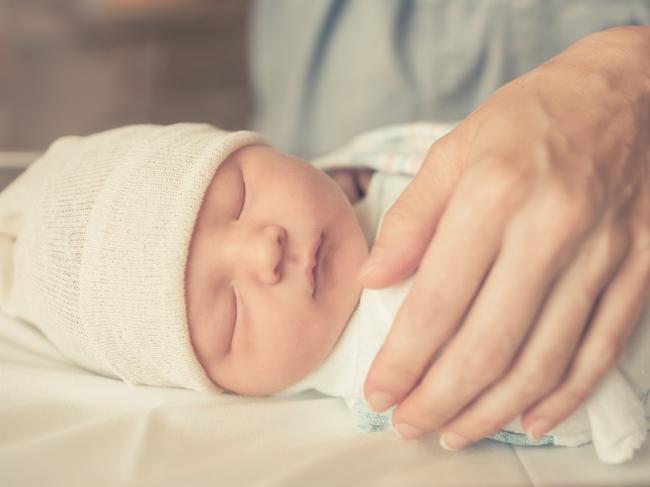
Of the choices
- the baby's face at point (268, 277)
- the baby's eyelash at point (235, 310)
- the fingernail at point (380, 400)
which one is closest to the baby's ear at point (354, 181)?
the baby's face at point (268, 277)

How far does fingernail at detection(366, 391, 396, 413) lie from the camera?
710 millimetres

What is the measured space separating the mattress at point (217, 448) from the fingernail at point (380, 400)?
83 millimetres

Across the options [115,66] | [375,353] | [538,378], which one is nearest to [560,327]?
[538,378]

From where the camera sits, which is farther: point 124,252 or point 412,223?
point 124,252

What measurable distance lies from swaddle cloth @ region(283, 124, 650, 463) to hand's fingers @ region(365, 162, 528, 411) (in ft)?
0.56

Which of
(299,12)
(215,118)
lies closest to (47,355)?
(299,12)

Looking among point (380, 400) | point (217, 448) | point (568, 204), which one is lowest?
point (217, 448)

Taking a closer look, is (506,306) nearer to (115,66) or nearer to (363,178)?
(363,178)

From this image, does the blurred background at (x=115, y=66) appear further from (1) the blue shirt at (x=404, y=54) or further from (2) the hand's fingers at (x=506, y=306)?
(2) the hand's fingers at (x=506, y=306)

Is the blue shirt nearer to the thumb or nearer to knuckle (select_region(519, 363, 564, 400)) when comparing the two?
the thumb

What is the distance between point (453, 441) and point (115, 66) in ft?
6.15

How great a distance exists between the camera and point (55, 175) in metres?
0.99

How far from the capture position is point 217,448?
804 millimetres

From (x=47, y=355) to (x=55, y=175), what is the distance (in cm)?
27
